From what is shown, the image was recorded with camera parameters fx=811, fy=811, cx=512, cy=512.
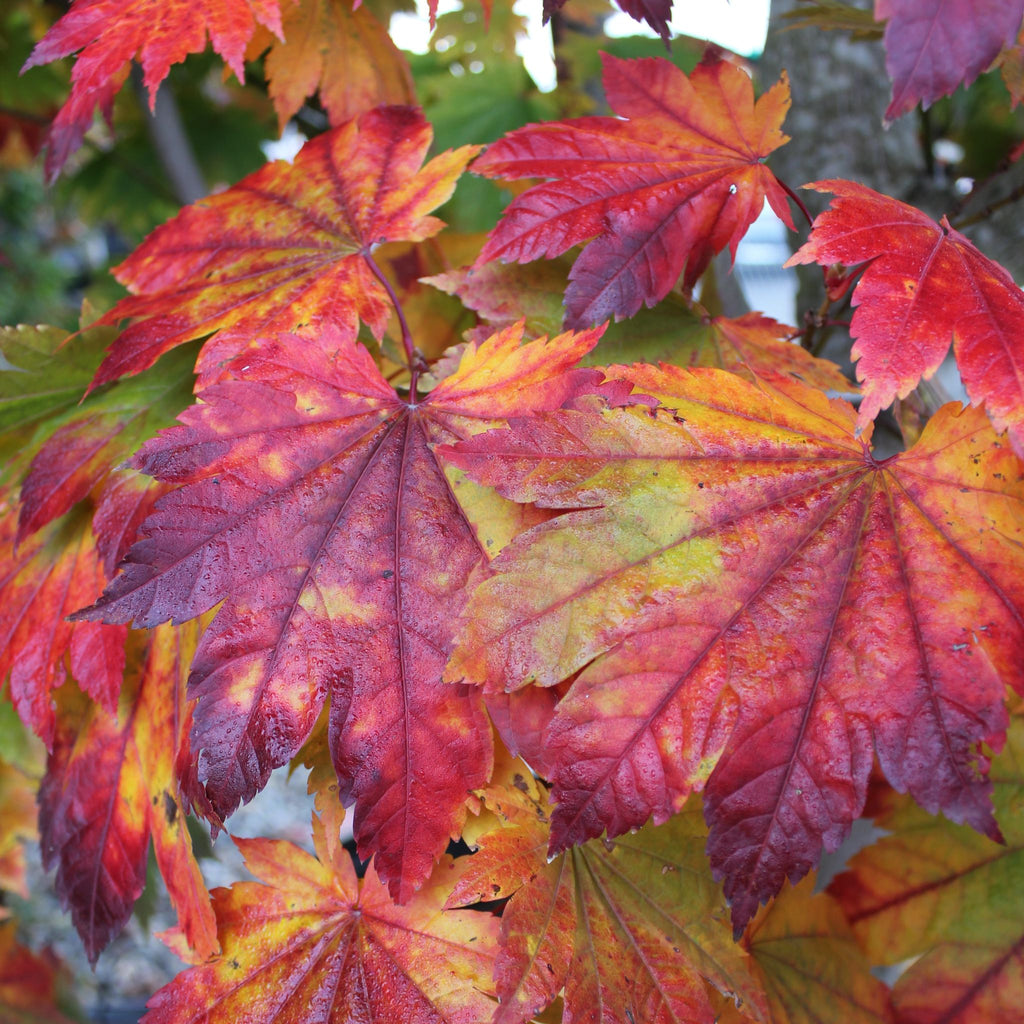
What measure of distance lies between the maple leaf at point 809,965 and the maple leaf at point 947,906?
0.09 feet

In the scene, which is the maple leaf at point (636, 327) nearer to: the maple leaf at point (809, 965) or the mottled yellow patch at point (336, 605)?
the mottled yellow patch at point (336, 605)

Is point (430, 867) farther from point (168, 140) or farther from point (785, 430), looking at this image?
point (168, 140)

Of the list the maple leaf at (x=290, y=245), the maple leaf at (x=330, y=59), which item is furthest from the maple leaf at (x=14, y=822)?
the maple leaf at (x=330, y=59)

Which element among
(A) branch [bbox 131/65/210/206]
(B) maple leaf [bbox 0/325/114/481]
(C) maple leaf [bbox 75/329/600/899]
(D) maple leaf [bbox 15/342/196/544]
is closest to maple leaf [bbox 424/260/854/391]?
(C) maple leaf [bbox 75/329/600/899]

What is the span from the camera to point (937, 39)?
1.40 feet

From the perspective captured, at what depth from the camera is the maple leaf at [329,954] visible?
0.50 metres

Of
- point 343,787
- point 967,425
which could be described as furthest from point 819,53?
point 343,787

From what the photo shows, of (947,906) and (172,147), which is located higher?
(172,147)

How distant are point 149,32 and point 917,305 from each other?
60cm

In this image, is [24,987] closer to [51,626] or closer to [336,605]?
[51,626]

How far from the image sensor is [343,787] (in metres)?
0.45

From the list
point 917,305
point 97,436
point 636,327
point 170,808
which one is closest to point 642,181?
point 636,327

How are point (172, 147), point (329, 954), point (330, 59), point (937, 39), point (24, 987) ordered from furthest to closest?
1. point (172, 147)
2. point (24, 987)
3. point (330, 59)
4. point (329, 954)
5. point (937, 39)

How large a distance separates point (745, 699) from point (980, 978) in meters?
0.36
